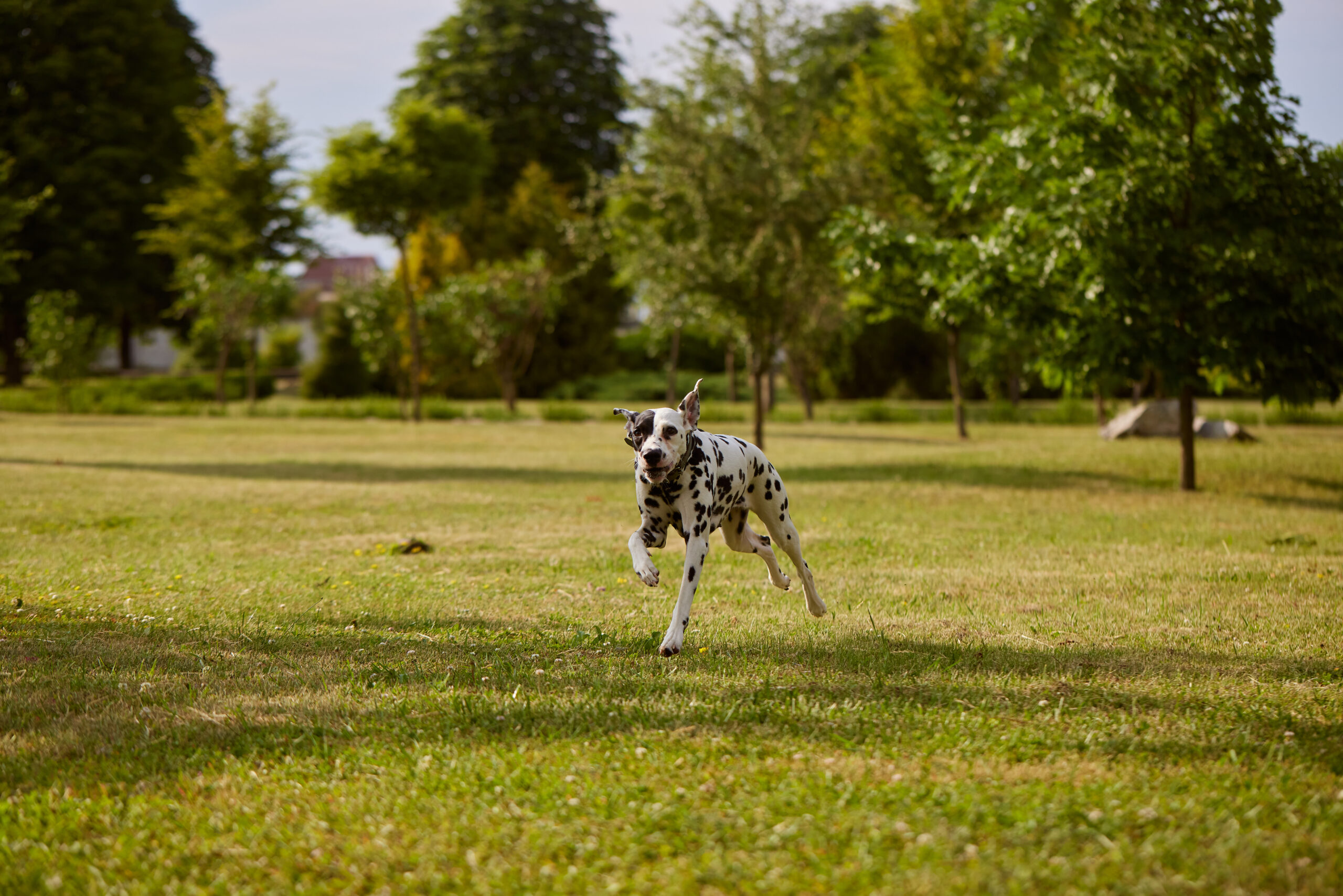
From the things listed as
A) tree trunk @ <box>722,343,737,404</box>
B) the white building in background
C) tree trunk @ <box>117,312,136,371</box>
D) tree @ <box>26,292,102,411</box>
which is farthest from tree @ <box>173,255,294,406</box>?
the white building in background

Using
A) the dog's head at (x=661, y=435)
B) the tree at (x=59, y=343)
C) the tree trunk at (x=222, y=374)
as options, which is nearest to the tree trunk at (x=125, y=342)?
the tree trunk at (x=222, y=374)

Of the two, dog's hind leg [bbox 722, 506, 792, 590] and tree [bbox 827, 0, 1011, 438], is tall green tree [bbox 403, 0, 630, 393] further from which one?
dog's hind leg [bbox 722, 506, 792, 590]

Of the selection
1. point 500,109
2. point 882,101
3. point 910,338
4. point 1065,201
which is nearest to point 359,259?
point 500,109

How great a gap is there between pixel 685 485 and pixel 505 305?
109 ft

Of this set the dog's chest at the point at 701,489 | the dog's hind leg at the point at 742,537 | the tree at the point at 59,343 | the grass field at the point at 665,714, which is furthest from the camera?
the tree at the point at 59,343

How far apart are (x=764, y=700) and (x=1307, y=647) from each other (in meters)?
3.48

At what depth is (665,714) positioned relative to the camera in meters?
5.12

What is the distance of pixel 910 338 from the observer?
43.5 m

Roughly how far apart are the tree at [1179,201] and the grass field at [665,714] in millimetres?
3716

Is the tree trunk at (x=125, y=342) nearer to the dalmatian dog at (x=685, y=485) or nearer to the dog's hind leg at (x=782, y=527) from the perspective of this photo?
the dog's hind leg at (x=782, y=527)

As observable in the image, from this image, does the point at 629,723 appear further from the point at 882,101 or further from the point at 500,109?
the point at 500,109

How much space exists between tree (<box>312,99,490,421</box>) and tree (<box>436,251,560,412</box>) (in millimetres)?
3309

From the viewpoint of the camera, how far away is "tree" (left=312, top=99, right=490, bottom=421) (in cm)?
3278

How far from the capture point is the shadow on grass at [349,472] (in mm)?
17922
